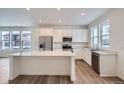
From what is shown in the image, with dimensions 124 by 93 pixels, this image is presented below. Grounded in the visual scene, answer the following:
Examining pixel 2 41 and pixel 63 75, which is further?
pixel 2 41

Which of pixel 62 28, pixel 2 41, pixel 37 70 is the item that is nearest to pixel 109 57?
pixel 37 70

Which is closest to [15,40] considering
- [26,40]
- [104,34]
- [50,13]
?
[26,40]

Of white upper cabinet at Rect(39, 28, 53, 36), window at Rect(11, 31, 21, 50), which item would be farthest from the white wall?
window at Rect(11, 31, 21, 50)

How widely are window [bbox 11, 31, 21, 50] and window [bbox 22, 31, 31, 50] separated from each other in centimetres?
38

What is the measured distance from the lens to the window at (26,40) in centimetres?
1188

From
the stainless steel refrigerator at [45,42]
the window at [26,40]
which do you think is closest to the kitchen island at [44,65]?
the stainless steel refrigerator at [45,42]

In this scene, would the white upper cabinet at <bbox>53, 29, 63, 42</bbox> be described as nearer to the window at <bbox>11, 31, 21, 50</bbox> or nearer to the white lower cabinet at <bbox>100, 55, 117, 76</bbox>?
the window at <bbox>11, 31, 21, 50</bbox>

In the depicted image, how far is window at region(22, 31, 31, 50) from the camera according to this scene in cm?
1188

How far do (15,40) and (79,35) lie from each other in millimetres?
5080
